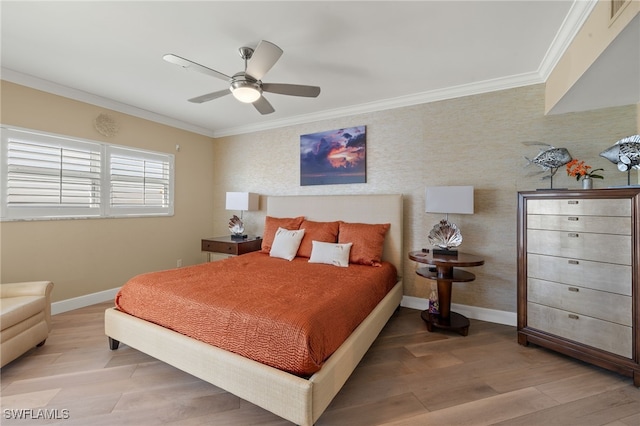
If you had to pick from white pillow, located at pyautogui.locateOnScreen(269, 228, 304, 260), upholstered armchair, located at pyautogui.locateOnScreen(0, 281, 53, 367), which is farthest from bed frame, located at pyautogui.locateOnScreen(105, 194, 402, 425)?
white pillow, located at pyautogui.locateOnScreen(269, 228, 304, 260)

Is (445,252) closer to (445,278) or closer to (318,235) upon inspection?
(445,278)

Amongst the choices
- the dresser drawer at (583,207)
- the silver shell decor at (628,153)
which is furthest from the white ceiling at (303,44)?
the dresser drawer at (583,207)

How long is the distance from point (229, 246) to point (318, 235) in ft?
4.54

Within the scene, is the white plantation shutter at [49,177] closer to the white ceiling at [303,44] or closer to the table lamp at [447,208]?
the white ceiling at [303,44]

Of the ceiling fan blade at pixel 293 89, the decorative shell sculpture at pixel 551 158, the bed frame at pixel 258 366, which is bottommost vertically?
the bed frame at pixel 258 366

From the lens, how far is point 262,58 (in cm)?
187

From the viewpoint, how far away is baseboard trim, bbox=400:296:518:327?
8.97 ft

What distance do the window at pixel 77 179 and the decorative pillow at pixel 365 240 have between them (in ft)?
9.63

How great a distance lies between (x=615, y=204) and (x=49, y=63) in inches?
198

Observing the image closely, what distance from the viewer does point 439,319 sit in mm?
2654

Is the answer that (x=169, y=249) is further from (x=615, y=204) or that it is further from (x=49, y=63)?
(x=615, y=204)

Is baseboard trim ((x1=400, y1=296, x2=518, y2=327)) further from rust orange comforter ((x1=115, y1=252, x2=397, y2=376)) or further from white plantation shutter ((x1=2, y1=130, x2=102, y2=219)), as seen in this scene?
white plantation shutter ((x1=2, y1=130, x2=102, y2=219))

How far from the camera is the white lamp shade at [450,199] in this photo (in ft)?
8.64

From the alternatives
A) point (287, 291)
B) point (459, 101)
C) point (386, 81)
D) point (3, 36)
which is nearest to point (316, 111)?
point (386, 81)
